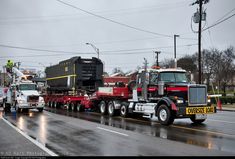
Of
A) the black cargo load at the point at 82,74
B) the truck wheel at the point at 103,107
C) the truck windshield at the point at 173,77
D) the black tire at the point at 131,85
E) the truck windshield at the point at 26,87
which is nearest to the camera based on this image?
the truck windshield at the point at 173,77

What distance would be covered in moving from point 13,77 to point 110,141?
1977cm

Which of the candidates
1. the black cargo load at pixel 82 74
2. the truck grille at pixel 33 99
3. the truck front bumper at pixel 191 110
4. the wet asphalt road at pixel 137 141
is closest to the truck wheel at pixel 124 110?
the truck front bumper at pixel 191 110

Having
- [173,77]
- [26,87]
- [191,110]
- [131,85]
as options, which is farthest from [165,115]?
[26,87]

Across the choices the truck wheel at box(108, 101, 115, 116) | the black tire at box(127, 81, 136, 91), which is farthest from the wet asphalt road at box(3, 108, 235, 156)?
the truck wheel at box(108, 101, 115, 116)

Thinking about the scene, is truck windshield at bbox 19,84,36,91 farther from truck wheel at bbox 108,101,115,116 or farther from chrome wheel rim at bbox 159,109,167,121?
chrome wheel rim at bbox 159,109,167,121

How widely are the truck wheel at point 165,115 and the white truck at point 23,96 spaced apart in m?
12.0

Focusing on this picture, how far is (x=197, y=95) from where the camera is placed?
15.2 m

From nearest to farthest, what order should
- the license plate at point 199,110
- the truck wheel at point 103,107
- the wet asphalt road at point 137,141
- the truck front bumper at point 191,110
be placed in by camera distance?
the wet asphalt road at point 137,141 → the truck front bumper at point 191,110 → the license plate at point 199,110 → the truck wheel at point 103,107

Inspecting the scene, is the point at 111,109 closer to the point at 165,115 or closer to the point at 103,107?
→ the point at 103,107

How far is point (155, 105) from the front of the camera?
16344 mm

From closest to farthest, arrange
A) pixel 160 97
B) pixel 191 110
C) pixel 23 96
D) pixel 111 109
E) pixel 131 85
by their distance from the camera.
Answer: pixel 191 110
pixel 160 97
pixel 131 85
pixel 111 109
pixel 23 96

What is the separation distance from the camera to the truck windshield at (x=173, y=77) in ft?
53.4

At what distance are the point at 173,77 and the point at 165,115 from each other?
225 centimetres

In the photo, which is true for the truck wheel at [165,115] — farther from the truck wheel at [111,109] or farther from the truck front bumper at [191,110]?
the truck wheel at [111,109]
